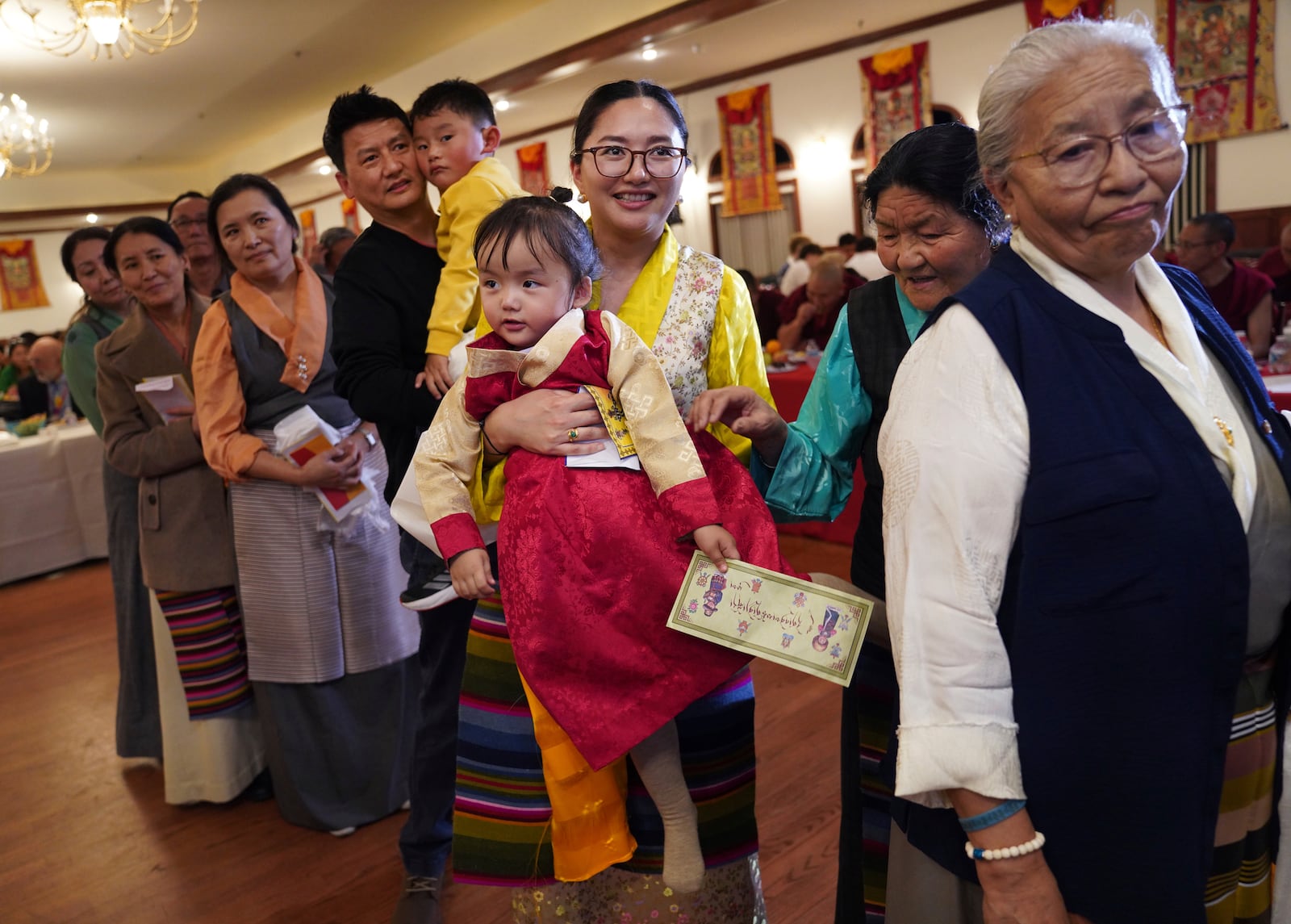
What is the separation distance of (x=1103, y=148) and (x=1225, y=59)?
25.8 ft

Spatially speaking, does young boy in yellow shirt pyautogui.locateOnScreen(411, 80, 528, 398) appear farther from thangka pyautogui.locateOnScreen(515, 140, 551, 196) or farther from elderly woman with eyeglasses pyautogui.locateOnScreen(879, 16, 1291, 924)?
thangka pyautogui.locateOnScreen(515, 140, 551, 196)

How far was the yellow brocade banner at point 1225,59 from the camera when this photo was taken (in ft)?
23.1

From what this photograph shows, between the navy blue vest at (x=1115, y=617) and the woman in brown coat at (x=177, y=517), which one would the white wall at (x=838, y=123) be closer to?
the woman in brown coat at (x=177, y=517)

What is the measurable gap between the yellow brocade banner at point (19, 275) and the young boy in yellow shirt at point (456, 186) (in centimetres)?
1830

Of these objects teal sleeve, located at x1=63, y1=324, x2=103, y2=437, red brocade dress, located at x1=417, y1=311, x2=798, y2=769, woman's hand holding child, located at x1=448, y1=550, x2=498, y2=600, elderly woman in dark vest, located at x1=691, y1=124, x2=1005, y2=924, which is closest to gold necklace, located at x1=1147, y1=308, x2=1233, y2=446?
elderly woman in dark vest, located at x1=691, y1=124, x2=1005, y2=924

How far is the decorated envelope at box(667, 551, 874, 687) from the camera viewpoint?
3.96 ft

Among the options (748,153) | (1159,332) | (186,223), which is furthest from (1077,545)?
(748,153)

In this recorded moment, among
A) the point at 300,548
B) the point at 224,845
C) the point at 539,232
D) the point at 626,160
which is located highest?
the point at 626,160

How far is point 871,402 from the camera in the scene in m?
1.48

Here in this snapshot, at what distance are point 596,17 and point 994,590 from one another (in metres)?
7.87

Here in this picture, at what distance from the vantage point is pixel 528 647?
1.36 m

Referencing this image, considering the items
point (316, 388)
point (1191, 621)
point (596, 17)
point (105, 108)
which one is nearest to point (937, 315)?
point (1191, 621)

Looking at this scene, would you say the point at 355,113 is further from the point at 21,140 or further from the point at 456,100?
the point at 21,140

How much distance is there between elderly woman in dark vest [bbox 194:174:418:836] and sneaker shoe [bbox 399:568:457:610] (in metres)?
0.71
